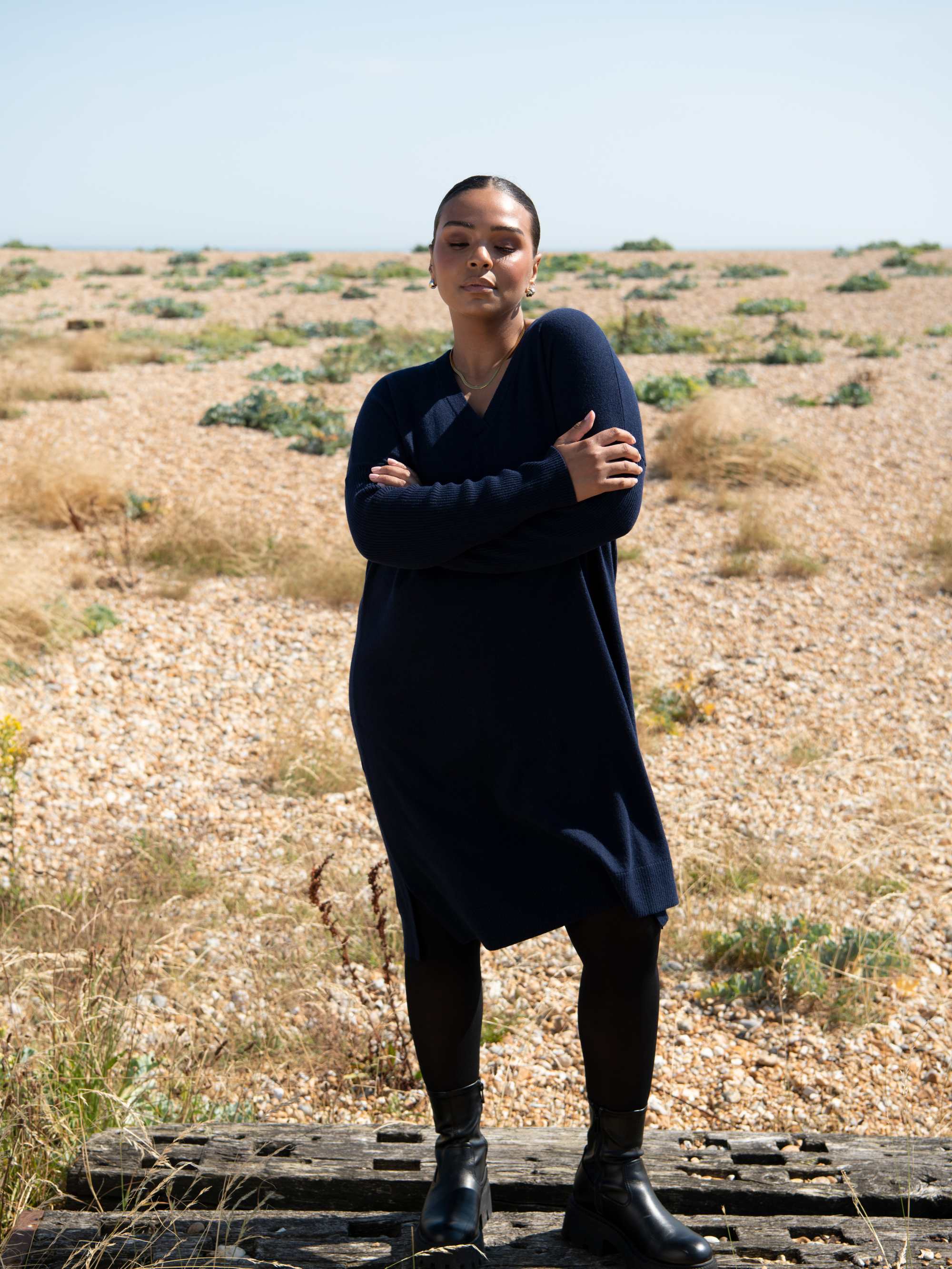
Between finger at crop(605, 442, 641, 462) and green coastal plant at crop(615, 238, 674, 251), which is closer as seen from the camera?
finger at crop(605, 442, 641, 462)

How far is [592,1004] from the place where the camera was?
189 centimetres

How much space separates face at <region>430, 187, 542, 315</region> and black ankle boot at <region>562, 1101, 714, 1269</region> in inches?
58.8

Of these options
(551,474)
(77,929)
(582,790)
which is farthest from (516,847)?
(77,929)

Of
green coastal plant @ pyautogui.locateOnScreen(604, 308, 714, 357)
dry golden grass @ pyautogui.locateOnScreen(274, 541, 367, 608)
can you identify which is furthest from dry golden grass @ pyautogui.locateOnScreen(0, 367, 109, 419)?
green coastal plant @ pyautogui.locateOnScreen(604, 308, 714, 357)

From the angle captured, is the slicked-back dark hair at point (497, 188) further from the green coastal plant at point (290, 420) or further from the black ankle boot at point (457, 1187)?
the green coastal plant at point (290, 420)

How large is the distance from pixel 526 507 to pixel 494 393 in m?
0.29

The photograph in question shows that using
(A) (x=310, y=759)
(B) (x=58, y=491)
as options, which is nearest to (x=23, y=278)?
(B) (x=58, y=491)

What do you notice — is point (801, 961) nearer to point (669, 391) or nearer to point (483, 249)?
point (483, 249)

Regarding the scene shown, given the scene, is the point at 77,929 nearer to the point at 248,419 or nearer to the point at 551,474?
the point at 551,474

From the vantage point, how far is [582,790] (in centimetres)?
188

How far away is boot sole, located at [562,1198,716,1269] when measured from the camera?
189cm

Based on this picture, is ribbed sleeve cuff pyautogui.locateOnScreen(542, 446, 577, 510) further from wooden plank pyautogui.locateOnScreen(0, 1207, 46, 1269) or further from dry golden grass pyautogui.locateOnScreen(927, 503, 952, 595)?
dry golden grass pyautogui.locateOnScreen(927, 503, 952, 595)

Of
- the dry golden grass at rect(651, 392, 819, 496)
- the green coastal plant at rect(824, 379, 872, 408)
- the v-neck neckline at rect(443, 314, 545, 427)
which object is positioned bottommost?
the dry golden grass at rect(651, 392, 819, 496)

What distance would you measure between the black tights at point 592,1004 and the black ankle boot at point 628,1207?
58 mm
